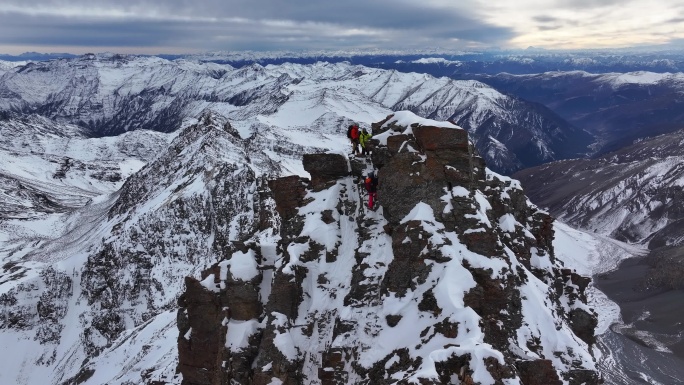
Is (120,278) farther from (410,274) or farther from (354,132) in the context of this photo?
(410,274)

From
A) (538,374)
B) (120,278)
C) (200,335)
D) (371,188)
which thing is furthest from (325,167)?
(120,278)

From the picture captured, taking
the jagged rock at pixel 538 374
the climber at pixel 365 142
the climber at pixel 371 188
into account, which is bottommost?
the jagged rock at pixel 538 374

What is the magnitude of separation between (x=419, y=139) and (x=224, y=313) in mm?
24027

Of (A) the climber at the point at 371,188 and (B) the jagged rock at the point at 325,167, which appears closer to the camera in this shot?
(A) the climber at the point at 371,188

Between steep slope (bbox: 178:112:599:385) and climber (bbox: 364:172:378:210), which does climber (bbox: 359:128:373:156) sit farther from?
climber (bbox: 364:172:378:210)

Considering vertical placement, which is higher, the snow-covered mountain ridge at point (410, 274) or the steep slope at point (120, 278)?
the snow-covered mountain ridge at point (410, 274)

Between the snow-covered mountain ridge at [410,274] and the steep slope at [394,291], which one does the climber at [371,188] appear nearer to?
the steep slope at [394,291]

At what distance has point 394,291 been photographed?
3759 centimetres

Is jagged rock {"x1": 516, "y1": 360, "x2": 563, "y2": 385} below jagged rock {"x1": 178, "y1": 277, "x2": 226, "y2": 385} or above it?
above

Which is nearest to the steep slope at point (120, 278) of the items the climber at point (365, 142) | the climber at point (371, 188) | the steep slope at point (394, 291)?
the climber at point (365, 142)

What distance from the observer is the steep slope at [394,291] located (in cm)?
3347

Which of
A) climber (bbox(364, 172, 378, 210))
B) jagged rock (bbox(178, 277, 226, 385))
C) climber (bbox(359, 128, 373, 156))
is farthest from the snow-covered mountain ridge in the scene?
climber (bbox(359, 128, 373, 156))

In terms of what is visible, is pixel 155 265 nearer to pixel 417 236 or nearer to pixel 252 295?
pixel 252 295

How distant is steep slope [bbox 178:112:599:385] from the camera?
33469mm
